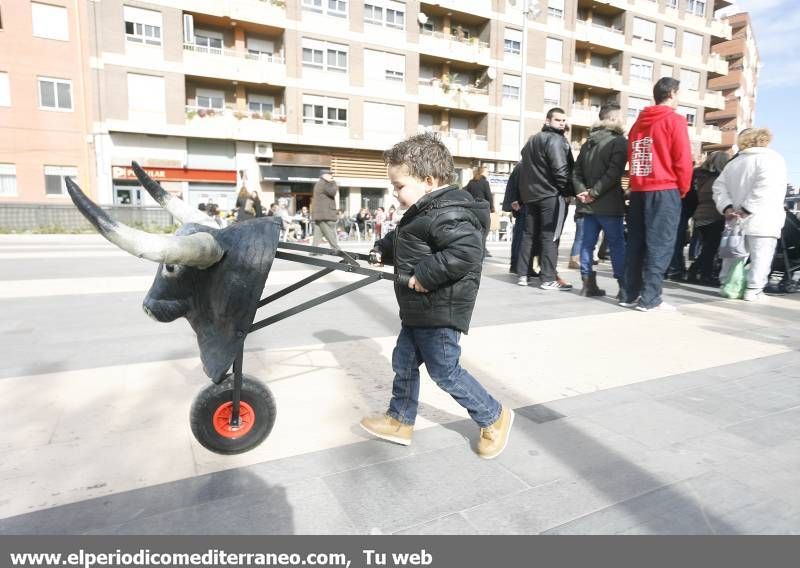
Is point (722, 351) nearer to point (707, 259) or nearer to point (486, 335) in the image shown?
point (486, 335)

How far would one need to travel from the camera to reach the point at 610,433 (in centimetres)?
243

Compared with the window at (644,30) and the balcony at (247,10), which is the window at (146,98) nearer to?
the balcony at (247,10)

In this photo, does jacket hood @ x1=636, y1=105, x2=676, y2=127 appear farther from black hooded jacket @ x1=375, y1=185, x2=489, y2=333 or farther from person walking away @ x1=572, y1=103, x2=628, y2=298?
black hooded jacket @ x1=375, y1=185, x2=489, y2=333

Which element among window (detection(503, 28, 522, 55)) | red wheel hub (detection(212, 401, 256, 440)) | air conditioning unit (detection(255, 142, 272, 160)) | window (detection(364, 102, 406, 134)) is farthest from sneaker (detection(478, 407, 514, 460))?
window (detection(503, 28, 522, 55))

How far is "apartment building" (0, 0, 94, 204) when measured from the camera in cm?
2256

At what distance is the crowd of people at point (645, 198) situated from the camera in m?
5.13

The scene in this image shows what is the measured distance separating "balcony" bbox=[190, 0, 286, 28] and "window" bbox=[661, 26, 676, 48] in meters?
28.7

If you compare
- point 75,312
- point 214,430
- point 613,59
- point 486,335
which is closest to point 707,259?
point 486,335

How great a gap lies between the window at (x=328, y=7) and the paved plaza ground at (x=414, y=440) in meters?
27.0

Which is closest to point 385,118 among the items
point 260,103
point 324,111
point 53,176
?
point 324,111

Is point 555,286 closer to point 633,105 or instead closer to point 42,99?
point 42,99

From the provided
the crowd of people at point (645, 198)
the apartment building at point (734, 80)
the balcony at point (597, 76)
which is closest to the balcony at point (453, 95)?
the balcony at point (597, 76)

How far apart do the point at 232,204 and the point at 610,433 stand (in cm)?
2637

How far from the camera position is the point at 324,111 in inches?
1081
